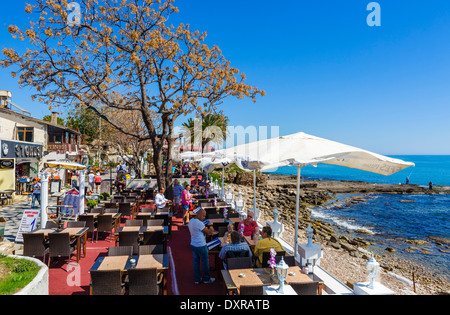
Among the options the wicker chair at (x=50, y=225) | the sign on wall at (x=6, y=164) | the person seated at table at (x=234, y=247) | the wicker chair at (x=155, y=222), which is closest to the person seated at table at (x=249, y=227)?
the person seated at table at (x=234, y=247)

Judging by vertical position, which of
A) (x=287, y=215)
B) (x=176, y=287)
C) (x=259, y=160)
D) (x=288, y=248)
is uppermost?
(x=259, y=160)

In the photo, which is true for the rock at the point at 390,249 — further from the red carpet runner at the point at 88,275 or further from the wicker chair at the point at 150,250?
the wicker chair at the point at 150,250

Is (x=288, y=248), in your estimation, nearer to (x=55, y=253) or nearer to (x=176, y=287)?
(x=176, y=287)

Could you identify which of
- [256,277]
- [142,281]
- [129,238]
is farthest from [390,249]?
[142,281]

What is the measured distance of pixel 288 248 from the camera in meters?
7.41

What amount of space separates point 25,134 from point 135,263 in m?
25.6

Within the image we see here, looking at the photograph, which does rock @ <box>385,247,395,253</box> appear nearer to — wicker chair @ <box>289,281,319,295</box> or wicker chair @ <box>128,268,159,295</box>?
wicker chair @ <box>289,281,319,295</box>

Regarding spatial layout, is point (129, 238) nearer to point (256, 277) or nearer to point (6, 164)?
point (256, 277)

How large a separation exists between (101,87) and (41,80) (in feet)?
8.21

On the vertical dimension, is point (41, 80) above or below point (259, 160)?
above

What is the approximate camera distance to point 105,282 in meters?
4.75

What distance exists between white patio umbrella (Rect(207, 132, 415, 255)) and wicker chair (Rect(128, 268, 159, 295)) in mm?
2872
